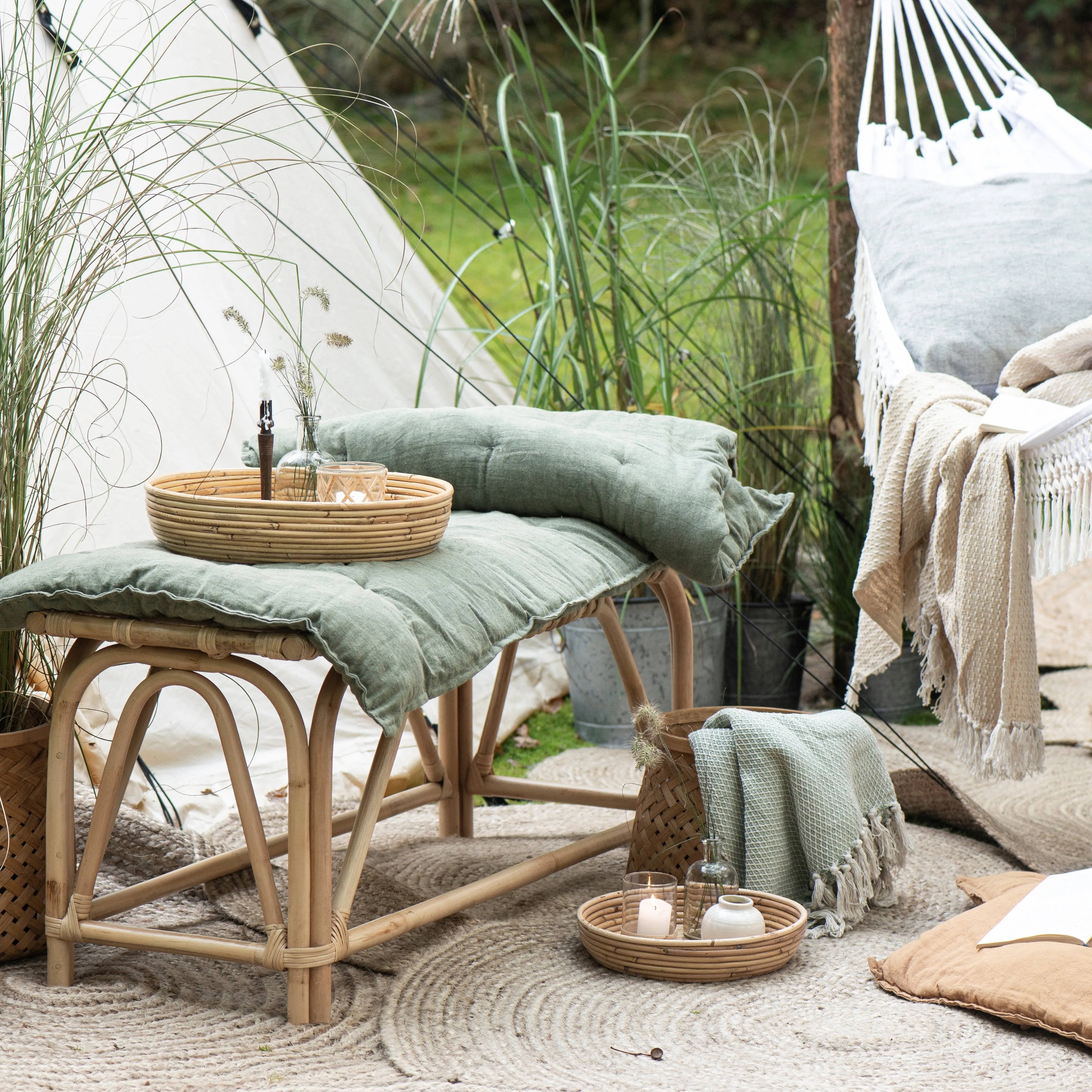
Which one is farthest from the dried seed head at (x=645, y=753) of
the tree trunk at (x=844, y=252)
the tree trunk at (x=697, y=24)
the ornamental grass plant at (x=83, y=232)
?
the tree trunk at (x=697, y=24)

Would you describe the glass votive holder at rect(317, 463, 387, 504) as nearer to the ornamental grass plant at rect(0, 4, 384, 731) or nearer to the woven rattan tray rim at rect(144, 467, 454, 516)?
the woven rattan tray rim at rect(144, 467, 454, 516)

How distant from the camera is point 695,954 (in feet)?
5.11

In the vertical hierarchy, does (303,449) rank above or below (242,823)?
above

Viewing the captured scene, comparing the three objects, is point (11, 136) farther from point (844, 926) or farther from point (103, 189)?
point (844, 926)

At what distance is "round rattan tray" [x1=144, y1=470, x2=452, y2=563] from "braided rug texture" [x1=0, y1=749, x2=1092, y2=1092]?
48 centimetres

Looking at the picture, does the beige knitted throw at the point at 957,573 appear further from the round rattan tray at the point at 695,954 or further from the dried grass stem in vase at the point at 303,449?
the dried grass stem in vase at the point at 303,449

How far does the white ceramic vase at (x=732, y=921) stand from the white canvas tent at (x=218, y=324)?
2.48 feet

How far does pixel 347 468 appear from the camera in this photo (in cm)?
151

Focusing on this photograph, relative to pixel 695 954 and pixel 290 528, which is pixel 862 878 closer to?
pixel 695 954

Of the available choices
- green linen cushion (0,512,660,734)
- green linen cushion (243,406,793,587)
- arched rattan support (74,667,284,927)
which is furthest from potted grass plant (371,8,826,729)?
arched rattan support (74,667,284,927)

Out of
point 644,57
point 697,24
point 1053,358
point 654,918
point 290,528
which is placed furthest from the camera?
point 697,24

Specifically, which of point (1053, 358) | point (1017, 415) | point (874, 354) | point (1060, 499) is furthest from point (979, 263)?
point (1060, 499)

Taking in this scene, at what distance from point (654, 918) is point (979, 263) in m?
1.24

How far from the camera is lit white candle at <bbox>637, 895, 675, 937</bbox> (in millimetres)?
1616
